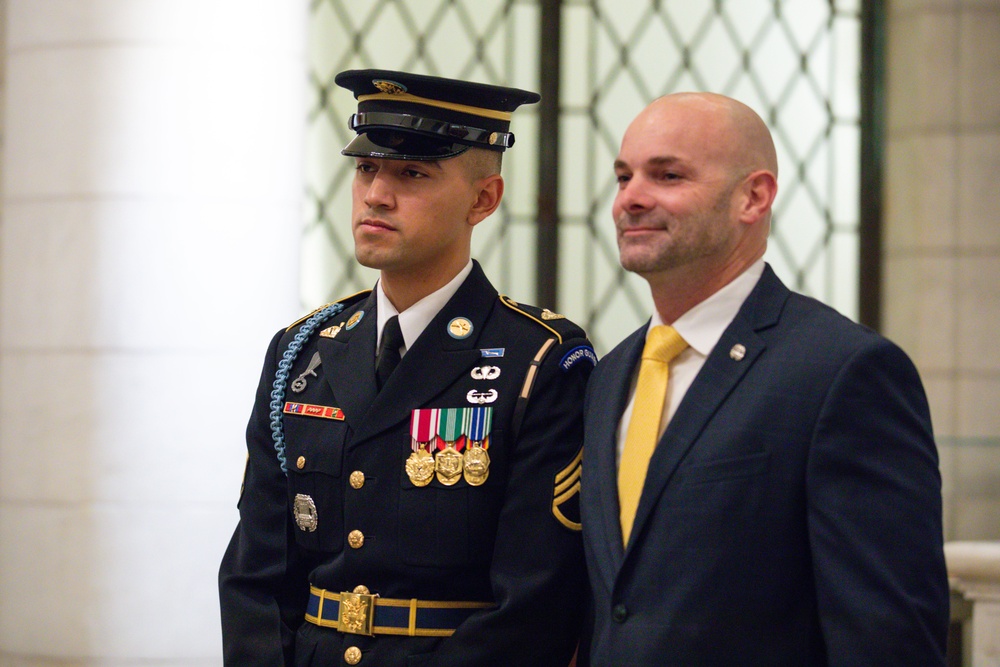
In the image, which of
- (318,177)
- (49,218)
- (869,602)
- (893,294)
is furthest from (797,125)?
(869,602)

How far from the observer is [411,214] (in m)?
2.60

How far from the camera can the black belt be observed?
2480 mm

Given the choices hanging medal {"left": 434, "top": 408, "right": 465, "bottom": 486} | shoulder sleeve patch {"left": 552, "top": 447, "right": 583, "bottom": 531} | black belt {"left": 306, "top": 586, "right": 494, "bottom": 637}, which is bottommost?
black belt {"left": 306, "top": 586, "right": 494, "bottom": 637}

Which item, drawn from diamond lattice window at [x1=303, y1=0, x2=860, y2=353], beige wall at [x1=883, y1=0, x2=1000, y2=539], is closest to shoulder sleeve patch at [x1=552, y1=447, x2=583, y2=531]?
diamond lattice window at [x1=303, y1=0, x2=860, y2=353]

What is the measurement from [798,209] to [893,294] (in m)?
0.66

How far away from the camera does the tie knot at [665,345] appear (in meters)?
2.32

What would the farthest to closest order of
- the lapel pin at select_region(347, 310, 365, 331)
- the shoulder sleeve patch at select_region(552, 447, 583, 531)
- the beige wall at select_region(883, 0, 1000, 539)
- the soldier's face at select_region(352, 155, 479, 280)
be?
the beige wall at select_region(883, 0, 1000, 539), the lapel pin at select_region(347, 310, 365, 331), the soldier's face at select_region(352, 155, 479, 280), the shoulder sleeve patch at select_region(552, 447, 583, 531)

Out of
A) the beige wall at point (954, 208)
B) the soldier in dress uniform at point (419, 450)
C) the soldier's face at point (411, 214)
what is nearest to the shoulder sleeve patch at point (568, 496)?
the soldier in dress uniform at point (419, 450)

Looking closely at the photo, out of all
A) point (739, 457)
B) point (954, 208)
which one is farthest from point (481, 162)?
point (954, 208)

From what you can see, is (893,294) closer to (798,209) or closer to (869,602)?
(798,209)

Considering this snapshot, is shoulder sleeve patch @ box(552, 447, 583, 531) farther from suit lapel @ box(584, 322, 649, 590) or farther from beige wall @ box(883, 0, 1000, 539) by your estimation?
beige wall @ box(883, 0, 1000, 539)

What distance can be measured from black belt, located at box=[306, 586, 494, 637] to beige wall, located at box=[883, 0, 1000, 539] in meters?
4.11

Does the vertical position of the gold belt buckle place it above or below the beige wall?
below

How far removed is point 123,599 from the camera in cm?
414
